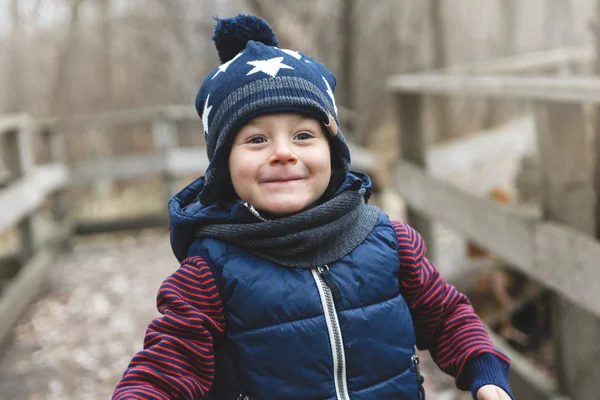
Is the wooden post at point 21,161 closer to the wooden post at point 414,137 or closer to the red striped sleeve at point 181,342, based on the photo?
the wooden post at point 414,137

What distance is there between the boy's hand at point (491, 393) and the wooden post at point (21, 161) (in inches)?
183

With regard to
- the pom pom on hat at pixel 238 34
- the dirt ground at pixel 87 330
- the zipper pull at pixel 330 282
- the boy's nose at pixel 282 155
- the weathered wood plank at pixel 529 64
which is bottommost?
the dirt ground at pixel 87 330

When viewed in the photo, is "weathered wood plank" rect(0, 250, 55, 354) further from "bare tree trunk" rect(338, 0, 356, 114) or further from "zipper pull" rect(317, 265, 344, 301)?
"bare tree trunk" rect(338, 0, 356, 114)

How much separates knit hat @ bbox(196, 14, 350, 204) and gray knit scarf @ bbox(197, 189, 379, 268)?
142mm

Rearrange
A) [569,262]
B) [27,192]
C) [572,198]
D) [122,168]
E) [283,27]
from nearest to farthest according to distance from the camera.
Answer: [569,262], [572,198], [27,192], [122,168], [283,27]

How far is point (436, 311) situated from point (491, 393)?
25 cm

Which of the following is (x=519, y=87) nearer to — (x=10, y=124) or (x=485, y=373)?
(x=485, y=373)

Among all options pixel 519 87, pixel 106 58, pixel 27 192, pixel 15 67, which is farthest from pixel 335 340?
pixel 106 58

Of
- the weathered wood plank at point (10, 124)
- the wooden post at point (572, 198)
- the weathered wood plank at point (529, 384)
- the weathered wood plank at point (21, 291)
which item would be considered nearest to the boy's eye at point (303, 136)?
the wooden post at point (572, 198)

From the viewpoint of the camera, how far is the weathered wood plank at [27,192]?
4.91 m

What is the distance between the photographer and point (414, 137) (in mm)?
4445

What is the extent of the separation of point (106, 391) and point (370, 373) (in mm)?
2564

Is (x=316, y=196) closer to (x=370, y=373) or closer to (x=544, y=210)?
(x=370, y=373)

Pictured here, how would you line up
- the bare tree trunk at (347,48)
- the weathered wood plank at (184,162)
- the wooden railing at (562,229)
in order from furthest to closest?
the bare tree trunk at (347,48) < the weathered wood plank at (184,162) < the wooden railing at (562,229)
